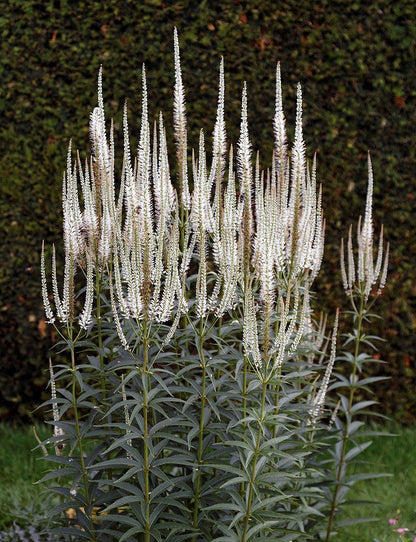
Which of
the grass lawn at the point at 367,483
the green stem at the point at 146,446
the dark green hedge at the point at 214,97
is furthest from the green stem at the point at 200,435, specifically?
the dark green hedge at the point at 214,97

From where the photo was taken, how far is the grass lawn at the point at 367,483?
191 inches

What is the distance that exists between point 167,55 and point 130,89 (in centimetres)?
44

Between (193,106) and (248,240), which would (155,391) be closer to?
(248,240)

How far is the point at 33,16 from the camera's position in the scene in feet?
20.2

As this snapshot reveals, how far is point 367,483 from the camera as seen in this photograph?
566 cm

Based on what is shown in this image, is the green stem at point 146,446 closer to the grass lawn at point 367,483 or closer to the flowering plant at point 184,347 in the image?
the flowering plant at point 184,347

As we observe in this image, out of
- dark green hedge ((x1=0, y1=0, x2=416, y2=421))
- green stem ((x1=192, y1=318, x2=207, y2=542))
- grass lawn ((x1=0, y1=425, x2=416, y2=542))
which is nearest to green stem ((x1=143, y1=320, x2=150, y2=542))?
green stem ((x1=192, y1=318, x2=207, y2=542))

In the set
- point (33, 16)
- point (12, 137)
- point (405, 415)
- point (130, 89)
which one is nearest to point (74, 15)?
point (33, 16)

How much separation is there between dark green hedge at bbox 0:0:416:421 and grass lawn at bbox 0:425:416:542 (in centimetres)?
43

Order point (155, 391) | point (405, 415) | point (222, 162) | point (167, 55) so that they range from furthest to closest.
Result: point (405, 415) → point (167, 55) → point (222, 162) → point (155, 391)

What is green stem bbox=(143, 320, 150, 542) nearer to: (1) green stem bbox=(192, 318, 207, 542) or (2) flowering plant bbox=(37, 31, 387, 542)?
(2) flowering plant bbox=(37, 31, 387, 542)

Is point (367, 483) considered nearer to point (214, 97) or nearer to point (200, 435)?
point (200, 435)

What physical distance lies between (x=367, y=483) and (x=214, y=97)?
11.6 feet

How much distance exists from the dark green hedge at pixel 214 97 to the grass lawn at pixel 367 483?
0.43m
